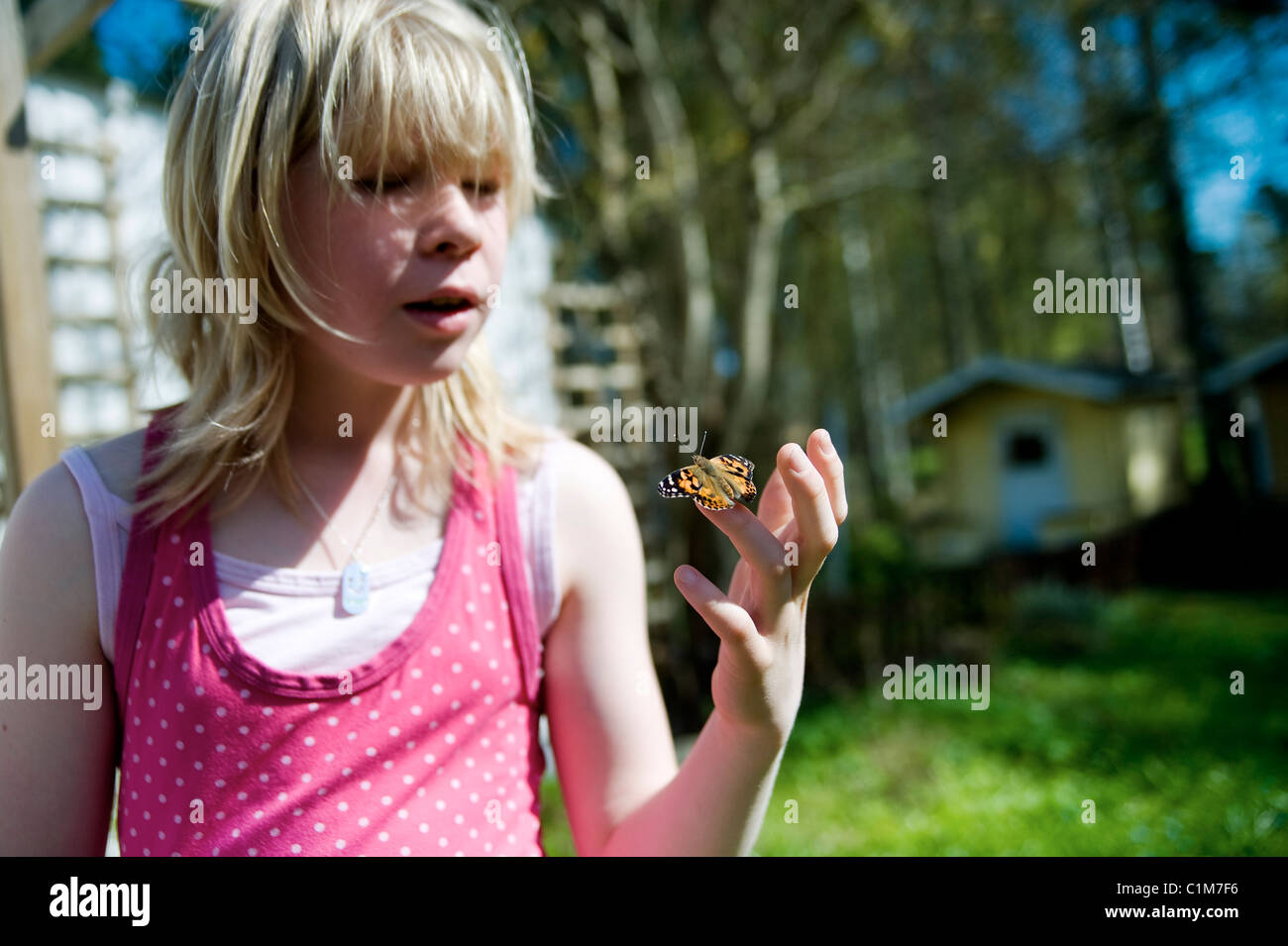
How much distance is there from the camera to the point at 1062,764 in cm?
568

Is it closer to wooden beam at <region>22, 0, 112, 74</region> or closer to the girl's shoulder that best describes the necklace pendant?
the girl's shoulder

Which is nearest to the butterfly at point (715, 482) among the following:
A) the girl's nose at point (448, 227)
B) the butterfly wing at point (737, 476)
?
the butterfly wing at point (737, 476)

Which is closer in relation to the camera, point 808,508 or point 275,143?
point 808,508

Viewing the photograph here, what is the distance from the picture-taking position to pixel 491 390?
149 cm

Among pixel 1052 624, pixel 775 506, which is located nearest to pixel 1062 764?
pixel 1052 624

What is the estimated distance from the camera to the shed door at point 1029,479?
1379 centimetres

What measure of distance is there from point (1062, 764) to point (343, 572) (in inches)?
219

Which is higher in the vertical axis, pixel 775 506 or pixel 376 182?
pixel 376 182

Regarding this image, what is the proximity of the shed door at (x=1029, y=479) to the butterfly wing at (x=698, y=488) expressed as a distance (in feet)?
45.3

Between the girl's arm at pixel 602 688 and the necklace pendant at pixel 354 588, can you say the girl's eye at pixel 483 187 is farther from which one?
the necklace pendant at pixel 354 588

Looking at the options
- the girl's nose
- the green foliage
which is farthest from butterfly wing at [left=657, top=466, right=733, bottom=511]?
the green foliage

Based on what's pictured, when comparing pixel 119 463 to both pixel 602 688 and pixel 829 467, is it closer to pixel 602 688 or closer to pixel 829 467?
pixel 602 688
